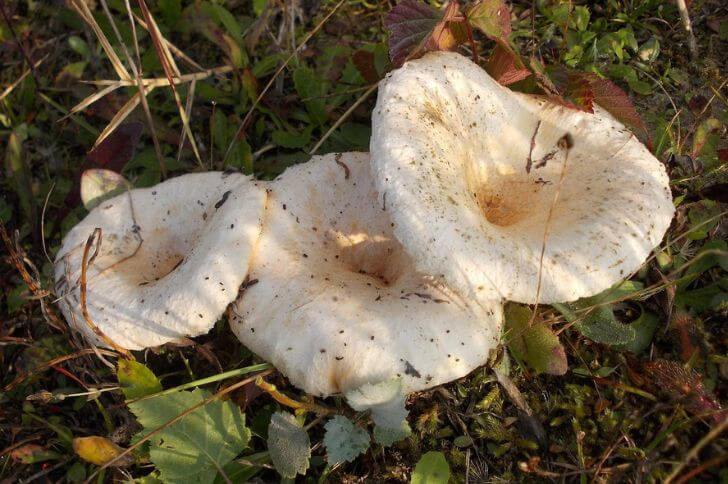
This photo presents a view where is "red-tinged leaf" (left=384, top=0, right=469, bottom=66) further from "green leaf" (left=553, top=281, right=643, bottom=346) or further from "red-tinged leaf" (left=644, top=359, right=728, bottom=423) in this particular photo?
"red-tinged leaf" (left=644, top=359, right=728, bottom=423)

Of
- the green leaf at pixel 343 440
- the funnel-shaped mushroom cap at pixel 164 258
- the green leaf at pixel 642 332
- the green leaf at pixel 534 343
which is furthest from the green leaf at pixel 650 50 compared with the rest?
the green leaf at pixel 343 440

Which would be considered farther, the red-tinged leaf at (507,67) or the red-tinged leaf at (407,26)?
the red-tinged leaf at (507,67)

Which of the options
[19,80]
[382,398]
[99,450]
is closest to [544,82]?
[382,398]

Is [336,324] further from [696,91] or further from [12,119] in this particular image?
[12,119]

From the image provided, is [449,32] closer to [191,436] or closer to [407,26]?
[407,26]

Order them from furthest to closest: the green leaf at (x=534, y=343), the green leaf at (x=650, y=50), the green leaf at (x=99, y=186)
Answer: the green leaf at (x=650, y=50) < the green leaf at (x=99, y=186) < the green leaf at (x=534, y=343)

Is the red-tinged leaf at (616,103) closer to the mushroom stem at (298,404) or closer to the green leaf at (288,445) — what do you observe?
the mushroom stem at (298,404)

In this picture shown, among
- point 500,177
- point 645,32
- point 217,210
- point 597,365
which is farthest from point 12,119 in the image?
point 645,32
